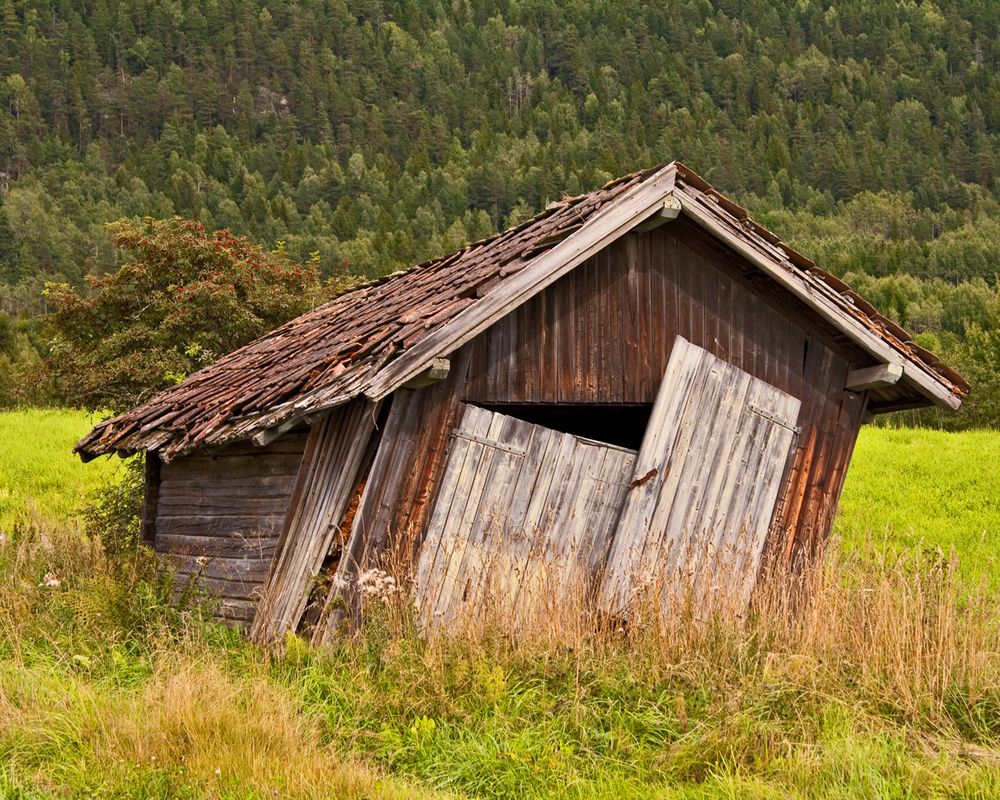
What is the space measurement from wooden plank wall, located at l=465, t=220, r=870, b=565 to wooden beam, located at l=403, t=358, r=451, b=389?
1.69 ft

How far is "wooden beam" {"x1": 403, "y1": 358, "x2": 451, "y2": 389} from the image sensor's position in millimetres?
7211

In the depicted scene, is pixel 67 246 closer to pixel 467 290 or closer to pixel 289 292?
pixel 289 292

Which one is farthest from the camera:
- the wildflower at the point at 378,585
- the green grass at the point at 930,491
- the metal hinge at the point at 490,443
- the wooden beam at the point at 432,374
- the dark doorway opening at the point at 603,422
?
the green grass at the point at 930,491

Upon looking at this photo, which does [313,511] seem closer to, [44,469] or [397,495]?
[397,495]

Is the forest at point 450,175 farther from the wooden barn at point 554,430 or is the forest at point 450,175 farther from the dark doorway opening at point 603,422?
the wooden barn at point 554,430

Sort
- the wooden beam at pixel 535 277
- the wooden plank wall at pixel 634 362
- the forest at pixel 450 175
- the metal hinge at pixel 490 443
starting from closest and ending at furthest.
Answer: the wooden beam at pixel 535 277 → the wooden plank wall at pixel 634 362 → the metal hinge at pixel 490 443 → the forest at pixel 450 175

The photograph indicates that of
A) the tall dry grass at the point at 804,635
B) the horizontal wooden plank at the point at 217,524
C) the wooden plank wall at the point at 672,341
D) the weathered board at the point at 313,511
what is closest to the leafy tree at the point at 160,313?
the horizontal wooden plank at the point at 217,524

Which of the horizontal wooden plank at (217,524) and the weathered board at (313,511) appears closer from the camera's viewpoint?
the weathered board at (313,511)

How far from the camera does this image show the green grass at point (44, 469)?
17.7 meters

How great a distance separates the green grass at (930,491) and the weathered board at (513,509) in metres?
6.75

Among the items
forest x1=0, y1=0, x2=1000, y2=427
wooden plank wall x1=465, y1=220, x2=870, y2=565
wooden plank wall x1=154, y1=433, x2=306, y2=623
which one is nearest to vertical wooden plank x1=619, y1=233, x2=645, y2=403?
wooden plank wall x1=465, y1=220, x2=870, y2=565

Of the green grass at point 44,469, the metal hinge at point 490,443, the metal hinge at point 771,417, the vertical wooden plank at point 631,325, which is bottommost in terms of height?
the green grass at point 44,469

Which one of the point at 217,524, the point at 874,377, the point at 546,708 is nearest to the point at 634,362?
the point at 874,377

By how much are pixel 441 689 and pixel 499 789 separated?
0.81 metres
